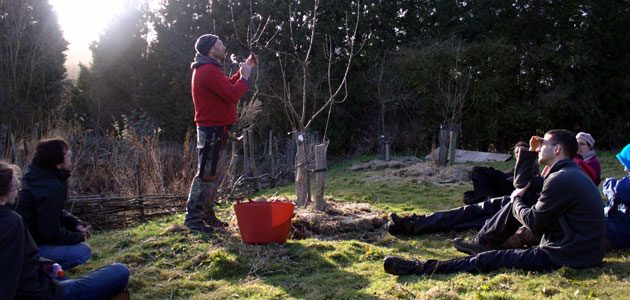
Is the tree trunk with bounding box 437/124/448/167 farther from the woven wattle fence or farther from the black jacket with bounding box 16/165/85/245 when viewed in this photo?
the black jacket with bounding box 16/165/85/245

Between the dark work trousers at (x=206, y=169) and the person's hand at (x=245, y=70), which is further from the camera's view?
the dark work trousers at (x=206, y=169)

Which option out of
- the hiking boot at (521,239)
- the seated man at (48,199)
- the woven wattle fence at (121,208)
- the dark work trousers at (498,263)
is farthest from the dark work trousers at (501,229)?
the woven wattle fence at (121,208)

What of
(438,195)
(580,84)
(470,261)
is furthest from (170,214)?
(580,84)

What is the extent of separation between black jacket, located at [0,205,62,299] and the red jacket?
2.35 m

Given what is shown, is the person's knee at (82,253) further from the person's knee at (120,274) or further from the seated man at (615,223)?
the seated man at (615,223)

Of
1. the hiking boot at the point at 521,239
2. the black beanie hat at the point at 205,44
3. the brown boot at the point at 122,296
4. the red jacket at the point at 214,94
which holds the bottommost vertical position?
the brown boot at the point at 122,296

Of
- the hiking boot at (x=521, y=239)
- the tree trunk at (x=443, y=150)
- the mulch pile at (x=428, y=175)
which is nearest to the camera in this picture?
the hiking boot at (x=521, y=239)

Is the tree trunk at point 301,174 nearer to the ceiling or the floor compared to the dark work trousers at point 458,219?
nearer to the ceiling

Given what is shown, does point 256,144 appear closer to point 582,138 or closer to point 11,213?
point 582,138

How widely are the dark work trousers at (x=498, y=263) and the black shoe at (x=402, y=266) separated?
45 mm

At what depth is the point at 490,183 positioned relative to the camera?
19.0 feet

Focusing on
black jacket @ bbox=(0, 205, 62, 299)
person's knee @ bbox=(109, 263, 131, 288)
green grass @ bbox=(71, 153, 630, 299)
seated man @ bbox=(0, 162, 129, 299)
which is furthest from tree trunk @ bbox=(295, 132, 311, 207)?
black jacket @ bbox=(0, 205, 62, 299)

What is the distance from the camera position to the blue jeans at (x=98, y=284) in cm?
296

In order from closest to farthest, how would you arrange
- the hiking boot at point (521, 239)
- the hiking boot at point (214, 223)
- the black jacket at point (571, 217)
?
1. the black jacket at point (571, 217)
2. the hiking boot at point (521, 239)
3. the hiking boot at point (214, 223)
